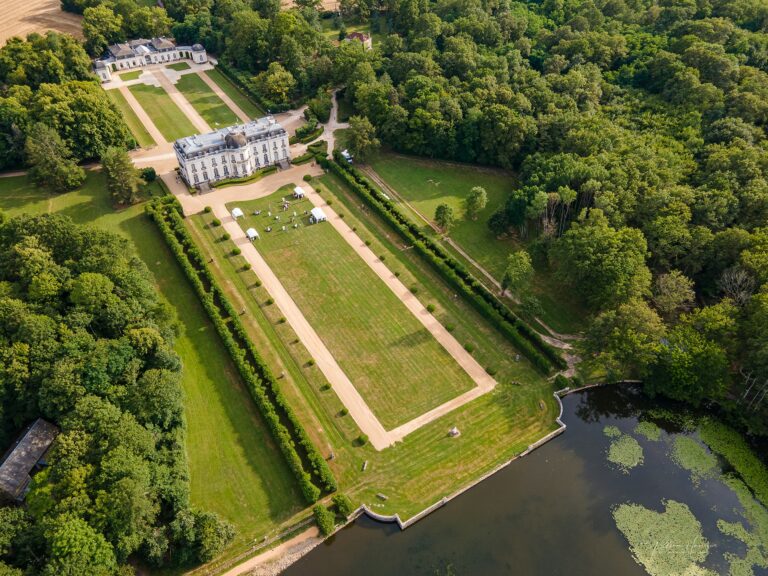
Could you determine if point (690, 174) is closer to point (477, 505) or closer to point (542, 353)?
point (542, 353)

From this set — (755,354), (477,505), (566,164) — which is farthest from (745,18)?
(477,505)

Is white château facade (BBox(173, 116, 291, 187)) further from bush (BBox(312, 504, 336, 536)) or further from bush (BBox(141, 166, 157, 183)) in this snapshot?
bush (BBox(312, 504, 336, 536))

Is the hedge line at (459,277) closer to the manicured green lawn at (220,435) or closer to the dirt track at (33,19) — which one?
the manicured green lawn at (220,435)

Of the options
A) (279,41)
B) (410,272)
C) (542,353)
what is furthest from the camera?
(279,41)

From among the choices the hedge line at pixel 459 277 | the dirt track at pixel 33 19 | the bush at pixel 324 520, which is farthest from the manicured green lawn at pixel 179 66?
the bush at pixel 324 520

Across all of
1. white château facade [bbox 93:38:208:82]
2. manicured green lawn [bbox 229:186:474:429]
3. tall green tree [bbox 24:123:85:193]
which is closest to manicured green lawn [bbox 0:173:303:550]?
manicured green lawn [bbox 229:186:474:429]
